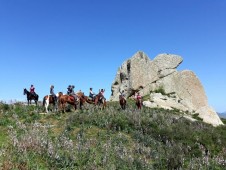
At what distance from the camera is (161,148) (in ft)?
67.8

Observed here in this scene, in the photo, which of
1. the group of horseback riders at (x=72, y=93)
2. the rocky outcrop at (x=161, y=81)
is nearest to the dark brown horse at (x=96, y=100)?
the group of horseback riders at (x=72, y=93)

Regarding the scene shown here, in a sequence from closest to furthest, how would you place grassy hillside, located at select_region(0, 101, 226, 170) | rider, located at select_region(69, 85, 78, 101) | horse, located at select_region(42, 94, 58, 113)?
grassy hillside, located at select_region(0, 101, 226, 170) < horse, located at select_region(42, 94, 58, 113) < rider, located at select_region(69, 85, 78, 101)

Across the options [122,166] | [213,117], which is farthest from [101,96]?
[122,166]

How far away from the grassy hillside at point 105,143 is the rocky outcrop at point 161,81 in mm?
22931

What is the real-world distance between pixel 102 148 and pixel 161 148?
13.5ft

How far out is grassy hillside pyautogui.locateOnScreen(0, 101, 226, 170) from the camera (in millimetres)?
14070

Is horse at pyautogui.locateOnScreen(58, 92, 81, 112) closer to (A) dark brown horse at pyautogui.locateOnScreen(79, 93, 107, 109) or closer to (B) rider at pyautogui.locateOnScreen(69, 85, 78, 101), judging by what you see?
(B) rider at pyautogui.locateOnScreen(69, 85, 78, 101)

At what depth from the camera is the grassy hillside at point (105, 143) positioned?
14.1m

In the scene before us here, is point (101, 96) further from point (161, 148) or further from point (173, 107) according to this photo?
point (161, 148)

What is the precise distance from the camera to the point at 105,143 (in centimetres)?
1992

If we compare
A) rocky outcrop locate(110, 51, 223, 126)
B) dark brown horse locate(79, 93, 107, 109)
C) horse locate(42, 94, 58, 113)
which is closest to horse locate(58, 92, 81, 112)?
horse locate(42, 94, 58, 113)

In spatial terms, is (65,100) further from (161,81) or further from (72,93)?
(161,81)

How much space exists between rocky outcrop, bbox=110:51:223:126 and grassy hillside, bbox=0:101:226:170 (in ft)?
75.2

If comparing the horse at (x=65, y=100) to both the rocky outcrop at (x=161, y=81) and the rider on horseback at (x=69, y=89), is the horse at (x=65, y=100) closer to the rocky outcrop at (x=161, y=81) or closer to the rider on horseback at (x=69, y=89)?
the rider on horseback at (x=69, y=89)
